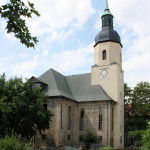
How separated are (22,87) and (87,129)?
11903 millimetres

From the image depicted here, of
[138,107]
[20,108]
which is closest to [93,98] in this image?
[138,107]

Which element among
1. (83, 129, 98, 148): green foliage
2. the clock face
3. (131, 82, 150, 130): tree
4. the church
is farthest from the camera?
(131, 82, 150, 130): tree

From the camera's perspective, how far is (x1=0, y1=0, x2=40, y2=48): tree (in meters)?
5.75

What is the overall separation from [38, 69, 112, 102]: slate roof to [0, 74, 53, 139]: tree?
19.2 feet

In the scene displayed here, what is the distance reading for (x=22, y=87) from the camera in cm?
2728

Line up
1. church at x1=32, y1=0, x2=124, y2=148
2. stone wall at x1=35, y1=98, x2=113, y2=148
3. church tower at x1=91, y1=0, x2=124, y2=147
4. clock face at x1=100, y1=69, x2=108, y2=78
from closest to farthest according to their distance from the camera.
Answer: stone wall at x1=35, y1=98, x2=113, y2=148, church at x1=32, y1=0, x2=124, y2=148, church tower at x1=91, y1=0, x2=124, y2=147, clock face at x1=100, y1=69, x2=108, y2=78

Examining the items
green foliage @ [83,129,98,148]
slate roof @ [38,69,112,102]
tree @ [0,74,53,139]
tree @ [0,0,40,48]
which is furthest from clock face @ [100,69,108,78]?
tree @ [0,0,40,48]

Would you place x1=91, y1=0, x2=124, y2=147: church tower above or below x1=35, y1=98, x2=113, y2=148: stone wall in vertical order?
above

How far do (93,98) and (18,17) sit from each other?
100 feet

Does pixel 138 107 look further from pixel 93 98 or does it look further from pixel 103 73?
pixel 93 98

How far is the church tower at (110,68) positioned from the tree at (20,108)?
12.5m

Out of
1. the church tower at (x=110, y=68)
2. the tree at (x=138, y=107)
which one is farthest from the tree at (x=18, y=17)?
the tree at (x=138, y=107)

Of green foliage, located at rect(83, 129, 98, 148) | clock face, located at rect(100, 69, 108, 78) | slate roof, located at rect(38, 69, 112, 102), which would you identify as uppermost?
clock face, located at rect(100, 69, 108, 78)

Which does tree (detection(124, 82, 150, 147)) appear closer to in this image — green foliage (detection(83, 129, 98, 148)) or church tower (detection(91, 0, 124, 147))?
church tower (detection(91, 0, 124, 147))
